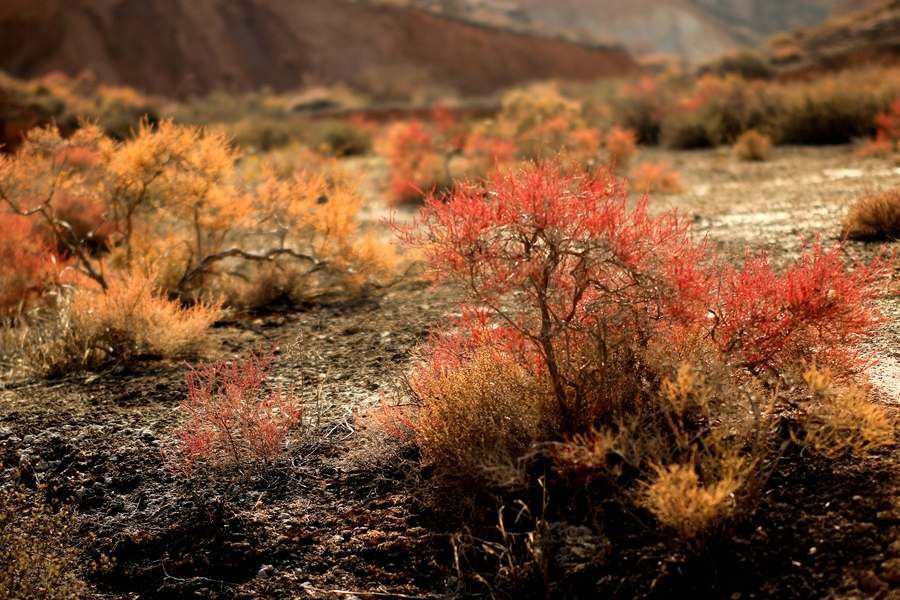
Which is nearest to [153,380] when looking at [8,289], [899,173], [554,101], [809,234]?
[8,289]

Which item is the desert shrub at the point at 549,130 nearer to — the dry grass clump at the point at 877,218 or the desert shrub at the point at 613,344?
the dry grass clump at the point at 877,218

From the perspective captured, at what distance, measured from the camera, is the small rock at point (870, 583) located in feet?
9.02

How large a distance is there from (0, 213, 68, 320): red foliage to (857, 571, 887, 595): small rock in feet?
21.4

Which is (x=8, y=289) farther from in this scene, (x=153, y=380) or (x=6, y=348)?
(x=153, y=380)

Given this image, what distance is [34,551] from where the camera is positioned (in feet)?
12.5

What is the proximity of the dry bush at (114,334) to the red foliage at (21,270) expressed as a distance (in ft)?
3.40

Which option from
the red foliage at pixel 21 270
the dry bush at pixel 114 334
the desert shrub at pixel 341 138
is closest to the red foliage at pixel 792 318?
the dry bush at pixel 114 334

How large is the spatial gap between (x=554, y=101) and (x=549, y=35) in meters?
24.6

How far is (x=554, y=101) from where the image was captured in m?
18.6

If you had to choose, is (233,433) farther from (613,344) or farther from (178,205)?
(178,205)

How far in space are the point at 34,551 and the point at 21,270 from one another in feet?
14.0

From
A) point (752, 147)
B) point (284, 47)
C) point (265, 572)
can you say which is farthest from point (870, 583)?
point (284, 47)

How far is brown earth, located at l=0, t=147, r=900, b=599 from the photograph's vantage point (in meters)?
3.05

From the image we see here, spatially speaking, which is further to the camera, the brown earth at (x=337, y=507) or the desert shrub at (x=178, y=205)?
the desert shrub at (x=178, y=205)
